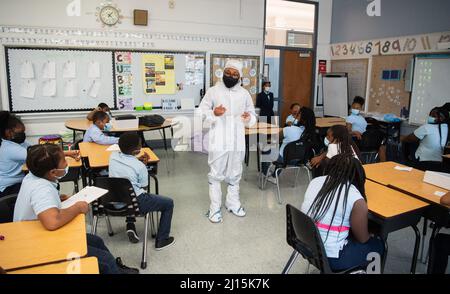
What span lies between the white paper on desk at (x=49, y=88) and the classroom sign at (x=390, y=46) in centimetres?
596

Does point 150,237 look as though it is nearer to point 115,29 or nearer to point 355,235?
point 355,235

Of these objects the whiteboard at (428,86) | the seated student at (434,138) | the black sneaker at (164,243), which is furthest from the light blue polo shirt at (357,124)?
the black sneaker at (164,243)

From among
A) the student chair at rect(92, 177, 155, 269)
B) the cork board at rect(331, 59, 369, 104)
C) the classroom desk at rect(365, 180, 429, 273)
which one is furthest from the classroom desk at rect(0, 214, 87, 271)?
the cork board at rect(331, 59, 369, 104)

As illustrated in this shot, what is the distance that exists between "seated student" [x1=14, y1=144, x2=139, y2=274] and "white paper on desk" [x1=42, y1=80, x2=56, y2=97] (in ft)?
14.5

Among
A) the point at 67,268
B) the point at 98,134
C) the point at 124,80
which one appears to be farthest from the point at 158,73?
the point at 67,268

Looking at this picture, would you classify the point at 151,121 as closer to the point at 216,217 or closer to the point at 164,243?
the point at 216,217

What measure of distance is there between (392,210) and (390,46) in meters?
5.41

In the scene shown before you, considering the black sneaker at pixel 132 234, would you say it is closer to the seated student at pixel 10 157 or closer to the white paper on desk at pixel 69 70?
the seated student at pixel 10 157

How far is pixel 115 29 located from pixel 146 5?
2.42ft

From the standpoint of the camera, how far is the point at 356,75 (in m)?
7.36

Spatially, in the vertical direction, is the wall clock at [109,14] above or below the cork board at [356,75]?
above

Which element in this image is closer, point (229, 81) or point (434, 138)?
point (229, 81)

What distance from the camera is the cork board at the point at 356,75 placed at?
7.18 metres
